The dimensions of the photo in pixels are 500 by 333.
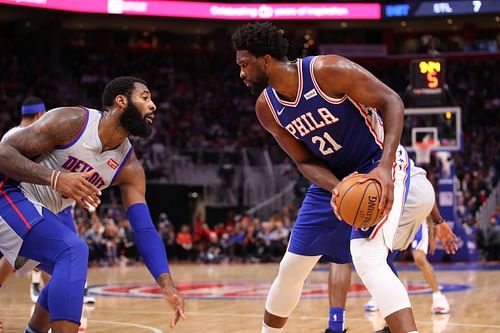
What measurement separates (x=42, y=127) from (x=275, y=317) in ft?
6.12

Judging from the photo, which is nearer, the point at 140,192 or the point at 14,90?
the point at 140,192

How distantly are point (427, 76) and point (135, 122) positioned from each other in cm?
1320

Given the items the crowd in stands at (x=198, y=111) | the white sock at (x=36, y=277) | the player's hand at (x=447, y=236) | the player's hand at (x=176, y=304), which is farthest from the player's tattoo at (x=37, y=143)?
the crowd in stands at (x=198, y=111)

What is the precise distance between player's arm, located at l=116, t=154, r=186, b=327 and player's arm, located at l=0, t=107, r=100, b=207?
1.55 ft

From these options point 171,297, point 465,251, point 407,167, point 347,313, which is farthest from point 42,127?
point 465,251

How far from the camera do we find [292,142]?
5305 millimetres

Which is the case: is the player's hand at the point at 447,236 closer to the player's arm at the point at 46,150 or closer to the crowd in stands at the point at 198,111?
the player's arm at the point at 46,150

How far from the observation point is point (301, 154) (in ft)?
17.4

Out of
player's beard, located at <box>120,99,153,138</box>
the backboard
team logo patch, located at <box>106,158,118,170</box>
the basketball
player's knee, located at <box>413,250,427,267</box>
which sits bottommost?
player's knee, located at <box>413,250,427,267</box>

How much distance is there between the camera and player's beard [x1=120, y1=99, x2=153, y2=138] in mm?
5027

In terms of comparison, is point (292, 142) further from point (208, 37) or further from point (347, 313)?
point (208, 37)

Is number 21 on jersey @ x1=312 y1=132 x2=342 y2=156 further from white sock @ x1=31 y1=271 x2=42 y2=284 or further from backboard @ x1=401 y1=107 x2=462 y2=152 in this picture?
backboard @ x1=401 y1=107 x2=462 y2=152

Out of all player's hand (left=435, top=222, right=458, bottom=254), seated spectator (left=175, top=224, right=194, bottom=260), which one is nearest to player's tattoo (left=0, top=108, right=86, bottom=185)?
player's hand (left=435, top=222, right=458, bottom=254)

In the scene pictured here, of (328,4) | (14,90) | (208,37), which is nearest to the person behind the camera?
(14,90)
